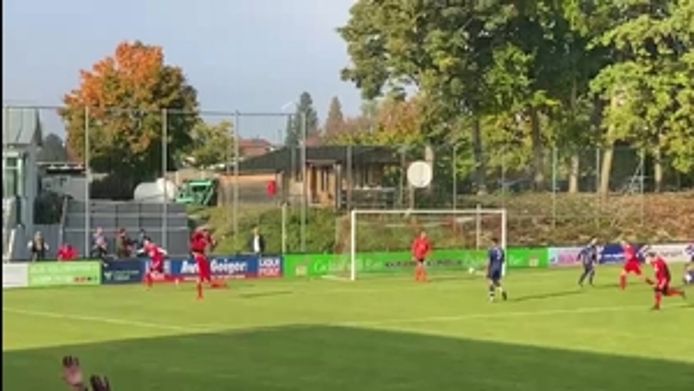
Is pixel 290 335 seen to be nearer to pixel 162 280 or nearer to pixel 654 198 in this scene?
pixel 162 280

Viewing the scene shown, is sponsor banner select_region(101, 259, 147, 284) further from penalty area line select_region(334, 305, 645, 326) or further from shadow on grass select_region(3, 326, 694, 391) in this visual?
shadow on grass select_region(3, 326, 694, 391)

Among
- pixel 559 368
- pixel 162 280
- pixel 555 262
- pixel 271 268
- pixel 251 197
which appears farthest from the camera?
pixel 251 197

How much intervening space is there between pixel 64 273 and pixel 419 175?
20.7 m

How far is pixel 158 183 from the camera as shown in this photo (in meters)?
64.7

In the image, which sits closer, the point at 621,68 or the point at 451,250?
the point at 451,250

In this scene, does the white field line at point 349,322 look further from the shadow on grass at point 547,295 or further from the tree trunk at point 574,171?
the tree trunk at point 574,171

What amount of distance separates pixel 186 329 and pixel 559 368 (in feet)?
31.2

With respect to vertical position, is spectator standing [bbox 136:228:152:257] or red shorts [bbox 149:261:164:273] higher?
A: spectator standing [bbox 136:228:152:257]

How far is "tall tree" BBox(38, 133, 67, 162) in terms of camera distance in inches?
2159

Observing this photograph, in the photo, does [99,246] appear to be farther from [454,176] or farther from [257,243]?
[454,176]

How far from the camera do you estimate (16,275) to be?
41.8 meters

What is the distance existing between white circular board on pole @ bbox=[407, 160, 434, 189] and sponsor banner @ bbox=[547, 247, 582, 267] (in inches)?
267

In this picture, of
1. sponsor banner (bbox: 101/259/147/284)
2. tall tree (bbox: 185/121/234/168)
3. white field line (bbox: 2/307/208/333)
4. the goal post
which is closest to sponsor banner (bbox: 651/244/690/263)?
the goal post

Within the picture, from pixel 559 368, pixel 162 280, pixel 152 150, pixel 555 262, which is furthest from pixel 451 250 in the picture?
pixel 559 368
